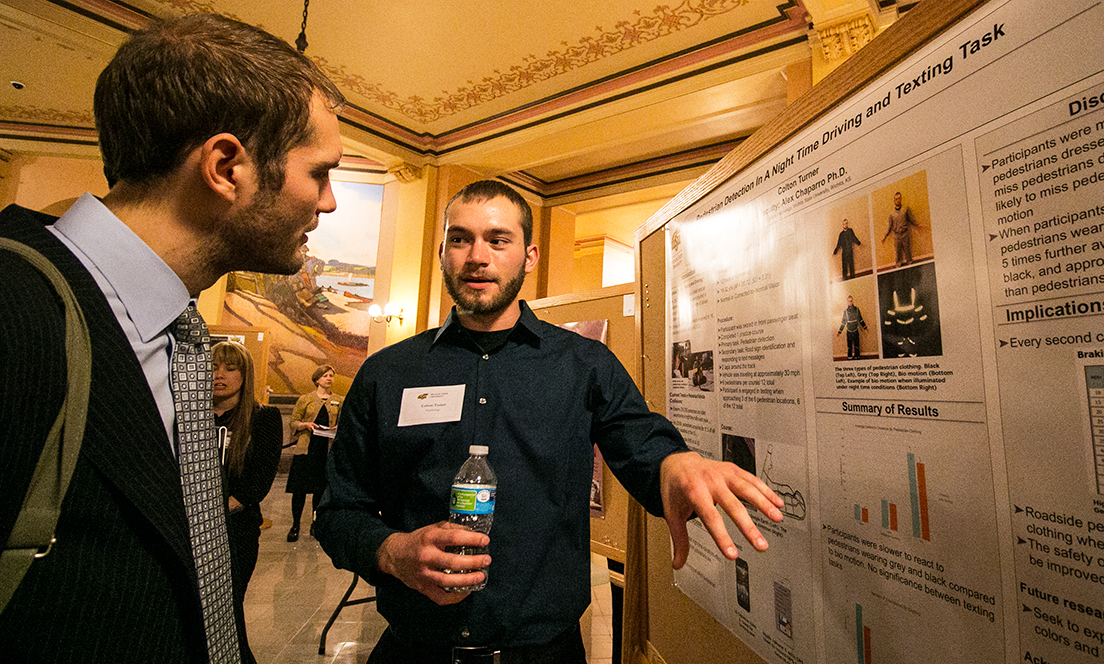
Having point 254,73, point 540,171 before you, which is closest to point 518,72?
point 540,171

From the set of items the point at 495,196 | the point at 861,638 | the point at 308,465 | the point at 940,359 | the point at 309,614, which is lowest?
the point at 309,614

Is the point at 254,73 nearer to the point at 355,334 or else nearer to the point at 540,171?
the point at 540,171

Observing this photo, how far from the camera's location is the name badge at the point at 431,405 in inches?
57.0

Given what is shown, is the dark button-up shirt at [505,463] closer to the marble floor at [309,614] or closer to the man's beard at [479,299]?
the man's beard at [479,299]

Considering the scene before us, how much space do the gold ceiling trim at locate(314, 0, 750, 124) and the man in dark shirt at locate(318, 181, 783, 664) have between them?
4.54m

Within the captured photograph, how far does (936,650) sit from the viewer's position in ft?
2.34

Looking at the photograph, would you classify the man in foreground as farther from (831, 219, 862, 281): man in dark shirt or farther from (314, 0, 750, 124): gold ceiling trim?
(314, 0, 750, 124): gold ceiling trim

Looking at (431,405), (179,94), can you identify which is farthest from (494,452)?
(179,94)

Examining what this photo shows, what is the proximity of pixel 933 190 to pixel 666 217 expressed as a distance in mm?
1041

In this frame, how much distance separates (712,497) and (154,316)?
1057 millimetres

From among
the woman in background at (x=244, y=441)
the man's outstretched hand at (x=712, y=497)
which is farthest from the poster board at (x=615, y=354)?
the woman in background at (x=244, y=441)

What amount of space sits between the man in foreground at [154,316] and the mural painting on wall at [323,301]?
941cm

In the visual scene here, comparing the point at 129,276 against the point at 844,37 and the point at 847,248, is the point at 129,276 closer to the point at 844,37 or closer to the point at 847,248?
the point at 847,248

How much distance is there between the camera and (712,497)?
927mm
